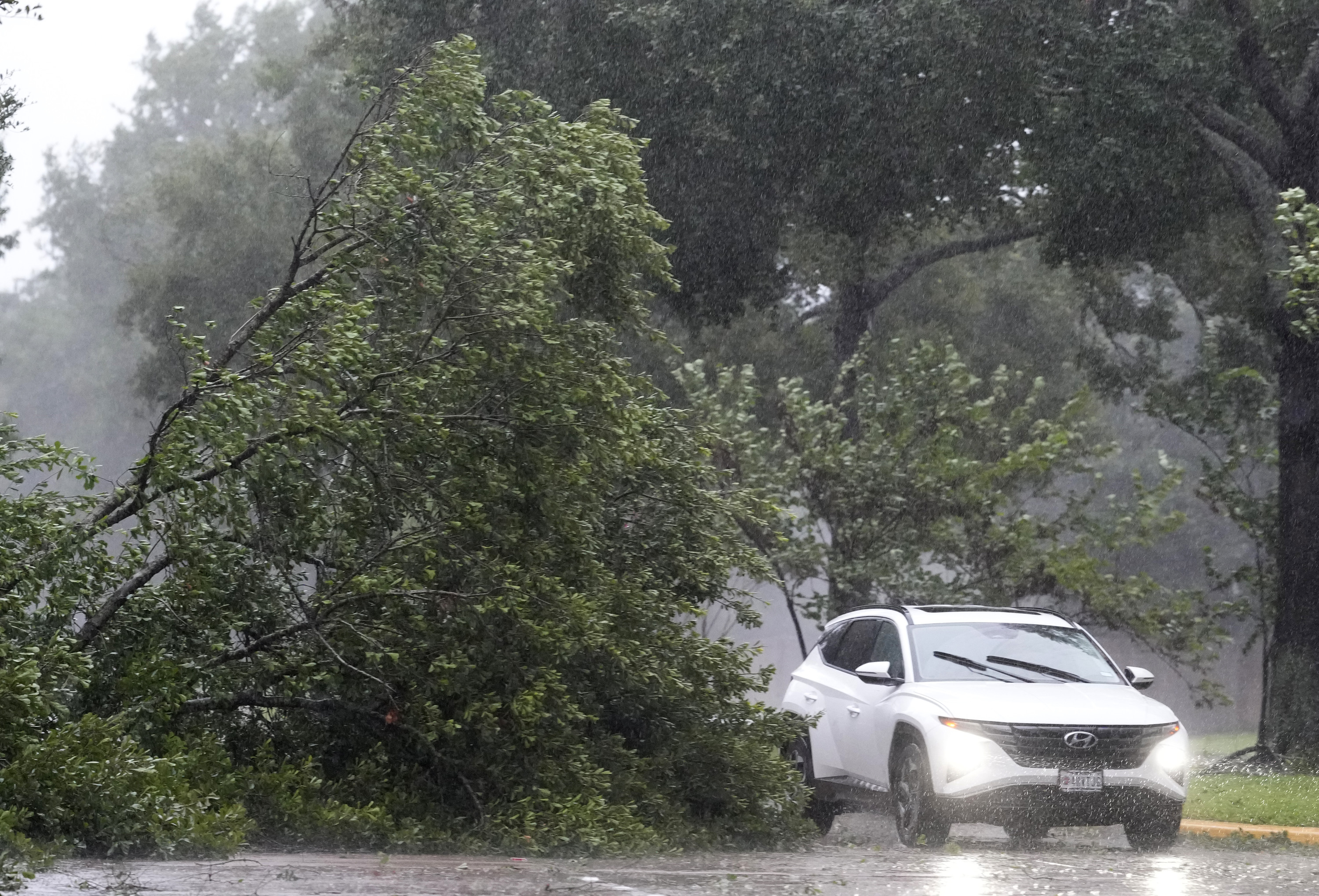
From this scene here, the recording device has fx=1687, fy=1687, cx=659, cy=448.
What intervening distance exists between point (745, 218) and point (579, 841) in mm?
13717

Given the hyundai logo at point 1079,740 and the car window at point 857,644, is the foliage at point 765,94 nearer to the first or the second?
the car window at point 857,644

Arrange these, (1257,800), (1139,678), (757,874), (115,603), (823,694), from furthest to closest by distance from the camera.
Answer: (1257,800) < (823,694) < (1139,678) < (115,603) < (757,874)

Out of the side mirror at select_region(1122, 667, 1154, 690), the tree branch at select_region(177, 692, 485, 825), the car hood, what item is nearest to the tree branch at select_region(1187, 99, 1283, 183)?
the side mirror at select_region(1122, 667, 1154, 690)

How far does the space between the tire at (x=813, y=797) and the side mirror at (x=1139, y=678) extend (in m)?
2.42

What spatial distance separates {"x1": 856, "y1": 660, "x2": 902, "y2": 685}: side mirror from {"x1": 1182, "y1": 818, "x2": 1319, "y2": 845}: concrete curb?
2.77 meters

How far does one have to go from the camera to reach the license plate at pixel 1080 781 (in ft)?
35.1

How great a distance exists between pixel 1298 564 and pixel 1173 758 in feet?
29.5

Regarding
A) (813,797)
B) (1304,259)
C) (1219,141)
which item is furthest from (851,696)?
(1219,141)

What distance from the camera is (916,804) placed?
36.4 feet

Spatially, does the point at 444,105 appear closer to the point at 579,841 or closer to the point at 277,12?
the point at 579,841

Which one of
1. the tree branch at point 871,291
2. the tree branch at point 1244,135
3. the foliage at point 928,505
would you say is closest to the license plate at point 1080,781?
the foliage at point 928,505

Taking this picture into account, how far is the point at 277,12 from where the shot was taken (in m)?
84.7

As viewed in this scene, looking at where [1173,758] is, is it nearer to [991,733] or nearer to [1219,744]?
[991,733]

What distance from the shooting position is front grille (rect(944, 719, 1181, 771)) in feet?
35.2
